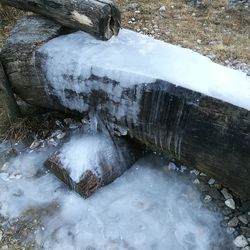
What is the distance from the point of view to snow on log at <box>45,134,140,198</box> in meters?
3.48

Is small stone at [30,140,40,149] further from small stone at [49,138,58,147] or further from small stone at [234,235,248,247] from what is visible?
small stone at [234,235,248,247]

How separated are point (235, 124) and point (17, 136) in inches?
86.2

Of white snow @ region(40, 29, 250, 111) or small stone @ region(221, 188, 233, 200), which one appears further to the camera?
small stone @ region(221, 188, 233, 200)

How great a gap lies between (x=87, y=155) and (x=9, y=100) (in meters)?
1.01

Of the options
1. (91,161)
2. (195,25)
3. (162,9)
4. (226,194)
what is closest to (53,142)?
(91,161)

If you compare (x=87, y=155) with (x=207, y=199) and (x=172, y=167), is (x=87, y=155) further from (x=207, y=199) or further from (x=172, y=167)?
(x=207, y=199)

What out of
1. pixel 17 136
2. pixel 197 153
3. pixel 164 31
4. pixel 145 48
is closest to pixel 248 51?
pixel 164 31

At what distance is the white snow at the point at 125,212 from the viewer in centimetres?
317

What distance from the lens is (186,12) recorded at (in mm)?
5820

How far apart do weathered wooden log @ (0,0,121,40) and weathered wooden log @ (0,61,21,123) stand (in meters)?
0.65

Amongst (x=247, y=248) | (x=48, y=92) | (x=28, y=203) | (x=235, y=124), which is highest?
(x=235, y=124)

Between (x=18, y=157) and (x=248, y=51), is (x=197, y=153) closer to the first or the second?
(x=18, y=157)

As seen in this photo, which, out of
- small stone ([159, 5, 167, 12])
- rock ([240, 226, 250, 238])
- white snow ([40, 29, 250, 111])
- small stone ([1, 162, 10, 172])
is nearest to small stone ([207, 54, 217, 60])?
small stone ([159, 5, 167, 12])

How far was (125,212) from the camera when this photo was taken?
336 centimetres
